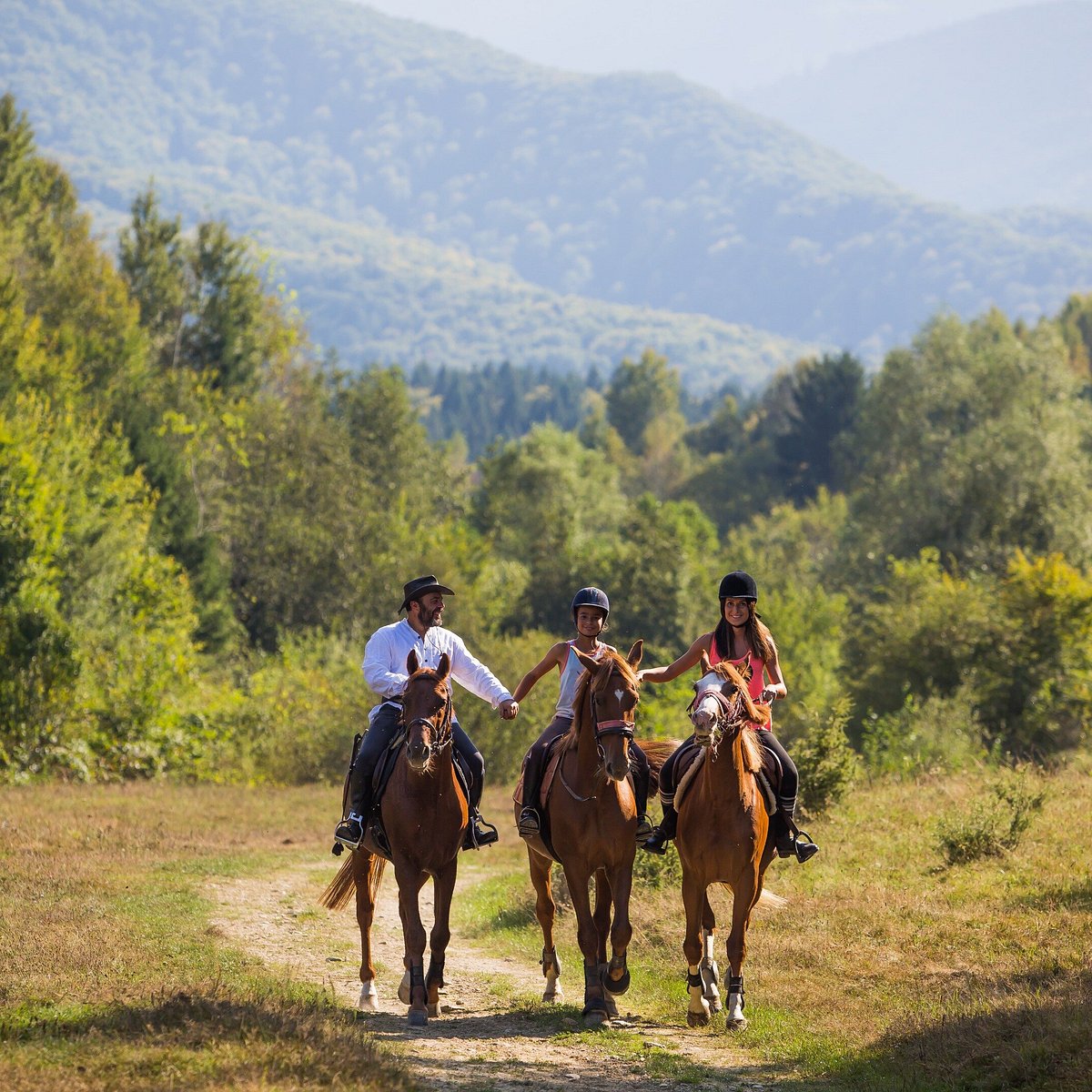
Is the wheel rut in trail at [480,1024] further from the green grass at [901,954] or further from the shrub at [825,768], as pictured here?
the shrub at [825,768]

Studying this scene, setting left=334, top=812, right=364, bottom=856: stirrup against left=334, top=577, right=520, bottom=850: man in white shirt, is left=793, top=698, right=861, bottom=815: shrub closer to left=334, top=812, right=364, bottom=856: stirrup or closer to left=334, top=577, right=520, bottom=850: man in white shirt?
left=334, top=577, right=520, bottom=850: man in white shirt

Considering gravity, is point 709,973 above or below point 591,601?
below

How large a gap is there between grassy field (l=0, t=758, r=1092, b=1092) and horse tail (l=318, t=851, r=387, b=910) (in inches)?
36.1

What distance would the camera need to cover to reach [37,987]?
11.4 m

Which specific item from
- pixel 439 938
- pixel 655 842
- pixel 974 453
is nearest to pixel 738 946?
pixel 655 842

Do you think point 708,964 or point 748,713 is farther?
point 708,964

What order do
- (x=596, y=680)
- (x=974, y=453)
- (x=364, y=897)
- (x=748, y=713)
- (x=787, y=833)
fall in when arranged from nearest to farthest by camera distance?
(x=596, y=680), (x=748, y=713), (x=787, y=833), (x=364, y=897), (x=974, y=453)

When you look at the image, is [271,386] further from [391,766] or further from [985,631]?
[391,766]

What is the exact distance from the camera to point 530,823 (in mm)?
12875

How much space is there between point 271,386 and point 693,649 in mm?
65635

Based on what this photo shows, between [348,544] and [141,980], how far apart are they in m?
43.6

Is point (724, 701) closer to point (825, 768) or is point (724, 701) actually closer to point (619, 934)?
point (619, 934)

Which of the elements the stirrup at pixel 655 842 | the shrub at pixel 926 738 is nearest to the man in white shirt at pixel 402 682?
the stirrup at pixel 655 842

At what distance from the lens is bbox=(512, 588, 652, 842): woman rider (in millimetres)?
12930
